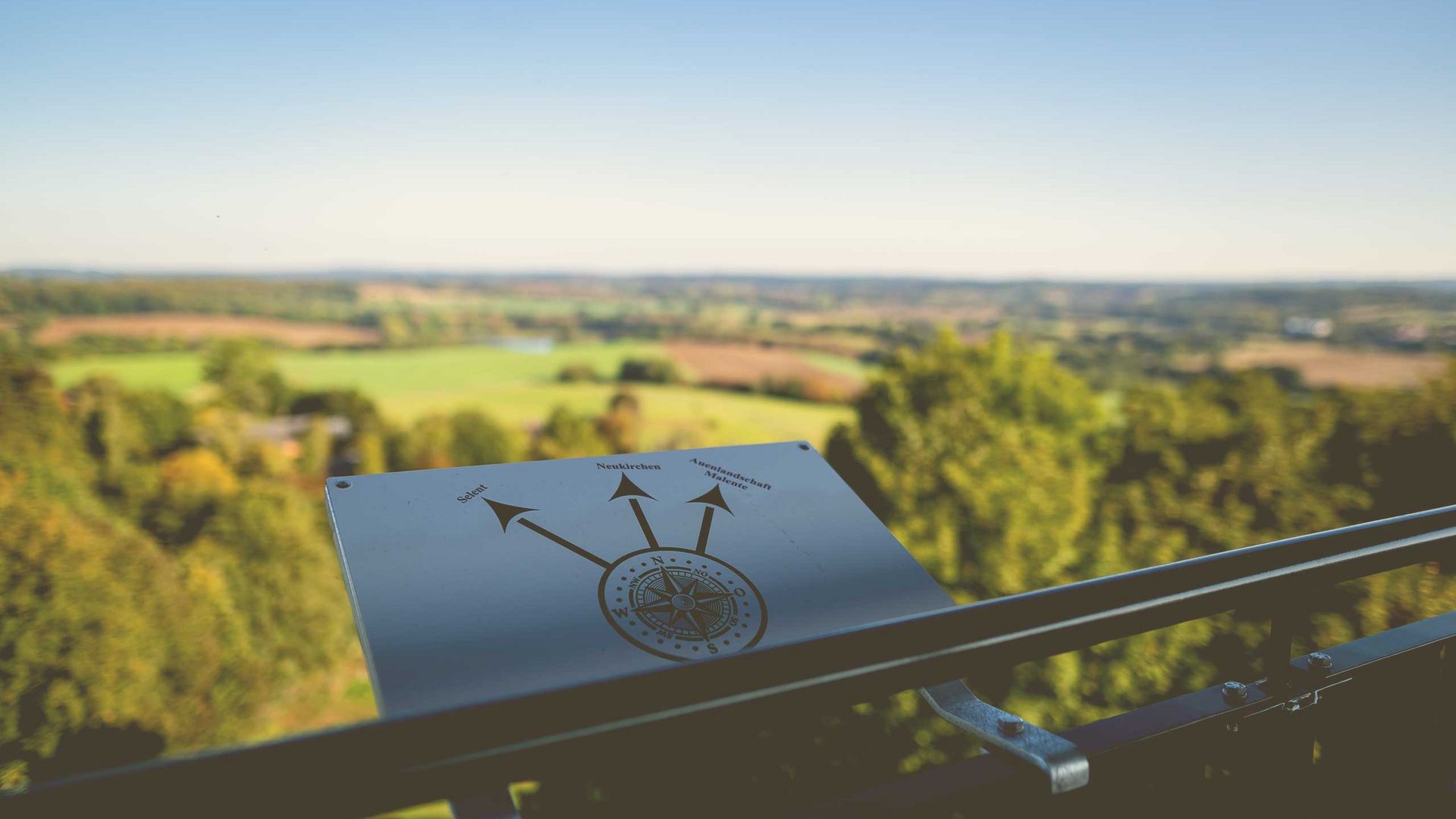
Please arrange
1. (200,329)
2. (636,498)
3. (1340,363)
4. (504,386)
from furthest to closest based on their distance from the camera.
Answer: (504,386) → (200,329) → (1340,363) → (636,498)

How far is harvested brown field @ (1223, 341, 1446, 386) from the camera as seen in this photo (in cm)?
2022

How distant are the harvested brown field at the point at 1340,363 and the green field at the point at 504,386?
13644mm

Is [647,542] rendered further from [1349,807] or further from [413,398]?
[413,398]

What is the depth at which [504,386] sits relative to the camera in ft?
149

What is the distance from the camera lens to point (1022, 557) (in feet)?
65.2

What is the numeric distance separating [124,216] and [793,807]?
1594 inches

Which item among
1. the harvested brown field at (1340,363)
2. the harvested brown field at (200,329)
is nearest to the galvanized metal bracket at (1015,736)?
the harvested brown field at (1340,363)

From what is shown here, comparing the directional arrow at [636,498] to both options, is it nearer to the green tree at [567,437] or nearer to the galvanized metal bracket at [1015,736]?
the galvanized metal bracket at [1015,736]

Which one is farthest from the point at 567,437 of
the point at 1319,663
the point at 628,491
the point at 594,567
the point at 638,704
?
Answer: the point at 638,704

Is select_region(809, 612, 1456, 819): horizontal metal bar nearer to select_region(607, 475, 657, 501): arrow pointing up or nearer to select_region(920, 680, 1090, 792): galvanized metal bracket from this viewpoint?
select_region(920, 680, 1090, 792): galvanized metal bracket

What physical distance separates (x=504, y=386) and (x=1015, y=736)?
46.0 metres

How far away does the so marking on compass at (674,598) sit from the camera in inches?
48.1

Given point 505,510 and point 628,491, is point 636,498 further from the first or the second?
point 505,510

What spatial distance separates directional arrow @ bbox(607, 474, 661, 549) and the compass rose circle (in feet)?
0.11
